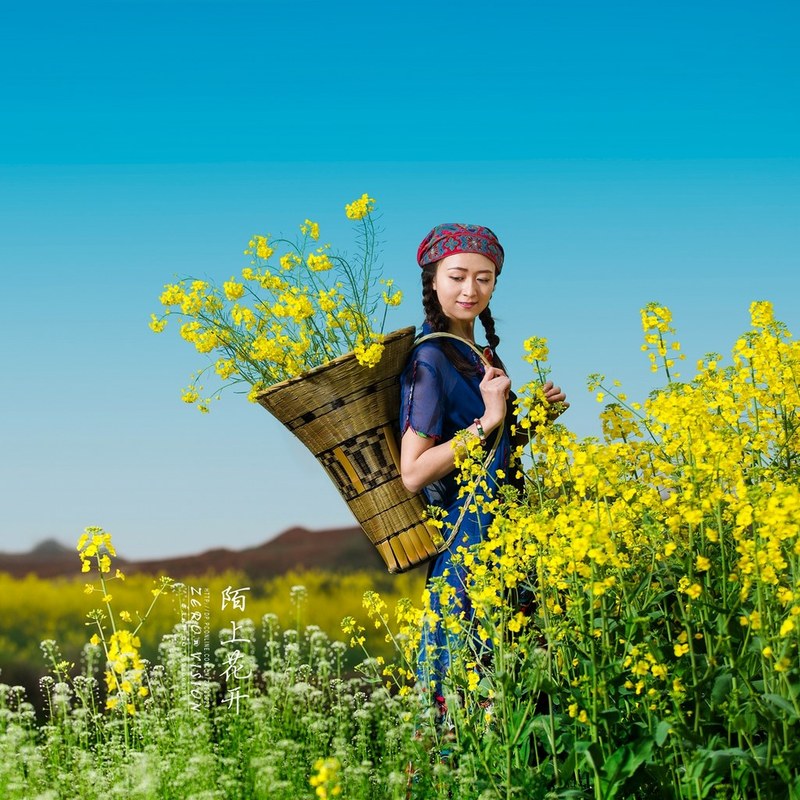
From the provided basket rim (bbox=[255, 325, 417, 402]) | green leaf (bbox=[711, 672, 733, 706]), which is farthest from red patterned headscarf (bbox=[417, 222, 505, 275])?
green leaf (bbox=[711, 672, 733, 706])

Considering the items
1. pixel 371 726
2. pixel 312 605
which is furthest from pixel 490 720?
pixel 312 605

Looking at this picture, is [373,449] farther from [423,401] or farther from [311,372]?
[311,372]

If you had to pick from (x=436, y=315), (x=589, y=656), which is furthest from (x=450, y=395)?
(x=589, y=656)

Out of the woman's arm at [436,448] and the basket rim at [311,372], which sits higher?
the basket rim at [311,372]

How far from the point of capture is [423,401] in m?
3.64

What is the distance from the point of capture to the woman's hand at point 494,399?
3.57m

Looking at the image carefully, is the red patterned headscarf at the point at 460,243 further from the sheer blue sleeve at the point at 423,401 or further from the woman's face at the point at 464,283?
the sheer blue sleeve at the point at 423,401

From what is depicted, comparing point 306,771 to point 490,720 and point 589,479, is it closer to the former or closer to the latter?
point 490,720

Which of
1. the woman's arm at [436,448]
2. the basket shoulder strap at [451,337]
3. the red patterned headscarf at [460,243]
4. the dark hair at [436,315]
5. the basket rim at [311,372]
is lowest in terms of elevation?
the woman's arm at [436,448]

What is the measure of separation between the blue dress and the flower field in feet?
0.39

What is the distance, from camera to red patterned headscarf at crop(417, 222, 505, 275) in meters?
3.94

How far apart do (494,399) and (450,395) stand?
20 cm

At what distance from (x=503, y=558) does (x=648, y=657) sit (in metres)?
0.46

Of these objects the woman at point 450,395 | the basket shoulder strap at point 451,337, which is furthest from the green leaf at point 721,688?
the basket shoulder strap at point 451,337
